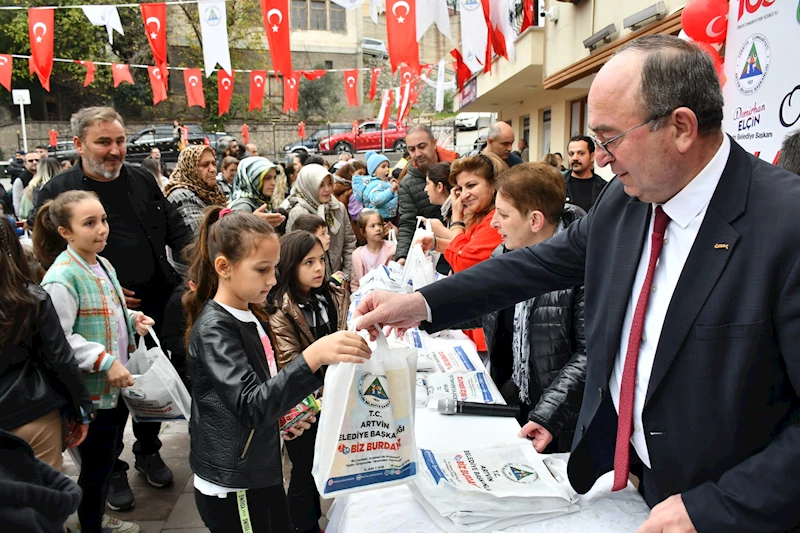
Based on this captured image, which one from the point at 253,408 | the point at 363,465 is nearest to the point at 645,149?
the point at 363,465

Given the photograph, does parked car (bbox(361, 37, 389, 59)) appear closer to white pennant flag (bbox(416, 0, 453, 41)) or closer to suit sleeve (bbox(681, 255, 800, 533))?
white pennant flag (bbox(416, 0, 453, 41))

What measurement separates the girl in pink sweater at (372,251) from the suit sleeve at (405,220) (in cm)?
19

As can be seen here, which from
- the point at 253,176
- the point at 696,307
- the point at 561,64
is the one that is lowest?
the point at 696,307

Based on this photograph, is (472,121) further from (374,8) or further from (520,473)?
(520,473)

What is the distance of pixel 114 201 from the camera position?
3.40 m

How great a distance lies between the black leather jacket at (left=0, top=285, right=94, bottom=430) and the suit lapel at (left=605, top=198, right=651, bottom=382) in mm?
2067

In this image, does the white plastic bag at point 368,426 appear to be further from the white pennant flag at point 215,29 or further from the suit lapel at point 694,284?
the white pennant flag at point 215,29

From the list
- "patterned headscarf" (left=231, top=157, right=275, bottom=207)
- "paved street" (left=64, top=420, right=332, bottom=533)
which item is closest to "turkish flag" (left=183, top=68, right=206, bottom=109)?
"patterned headscarf" (left=231, top=157, right=275, bottom=207)

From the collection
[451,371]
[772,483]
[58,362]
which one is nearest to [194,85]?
[58,362]

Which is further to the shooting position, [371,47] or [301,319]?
[371,47]

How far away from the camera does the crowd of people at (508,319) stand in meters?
1.13

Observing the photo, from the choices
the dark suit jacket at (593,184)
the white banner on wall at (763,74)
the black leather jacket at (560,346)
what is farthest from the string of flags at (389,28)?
the black leather jacket at (560,346)

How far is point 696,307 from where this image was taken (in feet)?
3.80

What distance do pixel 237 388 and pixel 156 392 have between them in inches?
43.1
